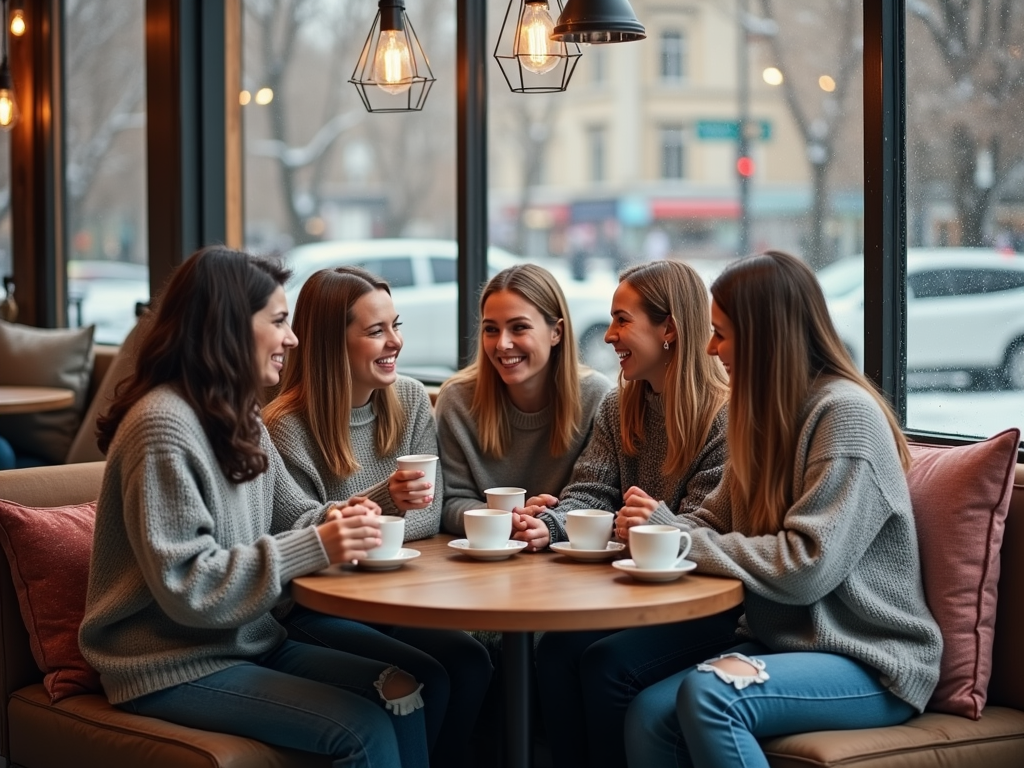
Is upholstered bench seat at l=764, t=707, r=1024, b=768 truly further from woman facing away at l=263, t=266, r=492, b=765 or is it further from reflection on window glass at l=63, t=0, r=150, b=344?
reflection on window glass at l=63, t=0, r=150, b=344

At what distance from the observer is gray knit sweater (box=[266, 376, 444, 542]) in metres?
2.66

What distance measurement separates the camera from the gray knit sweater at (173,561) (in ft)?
6.88

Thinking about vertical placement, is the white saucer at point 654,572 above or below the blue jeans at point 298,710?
above

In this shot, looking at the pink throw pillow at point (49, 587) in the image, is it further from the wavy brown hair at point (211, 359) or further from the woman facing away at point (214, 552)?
the wavy brown hair at point (211, 359)

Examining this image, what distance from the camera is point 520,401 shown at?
3.02 metres

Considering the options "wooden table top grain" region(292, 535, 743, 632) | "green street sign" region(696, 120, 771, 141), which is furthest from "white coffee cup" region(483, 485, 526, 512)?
"green street sign" region(696, 120, 771, 141)

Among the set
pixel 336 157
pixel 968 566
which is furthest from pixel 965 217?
pixel 336 157

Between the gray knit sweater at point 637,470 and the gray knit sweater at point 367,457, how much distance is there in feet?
0.94

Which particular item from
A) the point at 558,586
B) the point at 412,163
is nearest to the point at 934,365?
the point at 558,586

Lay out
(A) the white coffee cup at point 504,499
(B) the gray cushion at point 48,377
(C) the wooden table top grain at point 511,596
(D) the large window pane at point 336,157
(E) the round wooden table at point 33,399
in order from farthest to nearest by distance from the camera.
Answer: (B) the gray cushion at point 48,377
(D) the large window pane at point 336,157
(E) the round wooden table at point 33,399
(A) the white coffee cup at point 504,499
(C) the wooden table top grain at point 511,596

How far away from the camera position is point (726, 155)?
4855mm

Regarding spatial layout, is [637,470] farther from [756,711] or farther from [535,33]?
[535,33]

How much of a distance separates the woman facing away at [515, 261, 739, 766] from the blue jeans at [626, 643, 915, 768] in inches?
9.8

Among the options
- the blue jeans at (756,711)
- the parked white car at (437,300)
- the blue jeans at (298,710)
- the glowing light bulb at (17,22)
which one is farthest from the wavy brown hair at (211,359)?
the glowing light bulb at (17,22)
